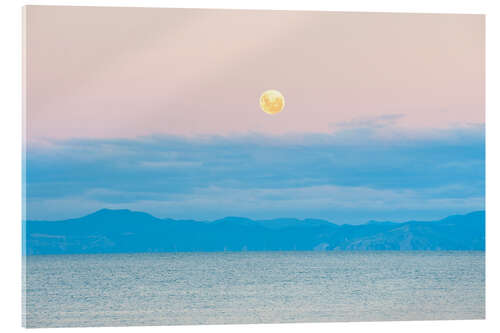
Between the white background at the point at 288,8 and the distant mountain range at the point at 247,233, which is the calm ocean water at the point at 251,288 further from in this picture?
the white background at the point at 288,8

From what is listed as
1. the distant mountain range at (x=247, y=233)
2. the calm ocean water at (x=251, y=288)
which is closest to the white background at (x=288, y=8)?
the calm ocean water at (x=251, y=288)

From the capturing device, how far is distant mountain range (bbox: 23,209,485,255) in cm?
2006

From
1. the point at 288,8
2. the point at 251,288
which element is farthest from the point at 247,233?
the point at 288,8

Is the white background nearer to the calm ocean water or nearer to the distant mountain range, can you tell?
the calm ocean water

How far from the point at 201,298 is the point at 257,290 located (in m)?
2.16

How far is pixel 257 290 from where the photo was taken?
21203 millimetres

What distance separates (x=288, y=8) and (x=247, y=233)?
48.2ft

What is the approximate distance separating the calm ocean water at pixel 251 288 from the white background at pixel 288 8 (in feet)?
13.0

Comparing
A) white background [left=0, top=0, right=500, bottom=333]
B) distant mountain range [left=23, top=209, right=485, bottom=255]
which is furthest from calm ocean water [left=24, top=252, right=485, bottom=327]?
white background [left=0, top=0, right=500, bottom=333]

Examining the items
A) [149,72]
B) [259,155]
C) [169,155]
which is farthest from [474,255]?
[149,72]

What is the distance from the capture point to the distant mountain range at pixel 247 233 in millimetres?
20062
